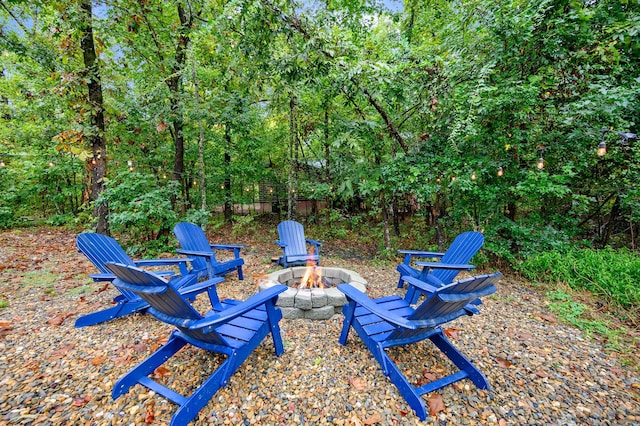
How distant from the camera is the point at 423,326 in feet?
5.31

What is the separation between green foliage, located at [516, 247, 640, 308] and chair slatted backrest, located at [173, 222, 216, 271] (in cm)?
460

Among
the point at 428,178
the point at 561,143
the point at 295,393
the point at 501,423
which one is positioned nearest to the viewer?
the point at 501,423

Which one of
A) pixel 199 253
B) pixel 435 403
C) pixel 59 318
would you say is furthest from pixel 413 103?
pixel 59 318

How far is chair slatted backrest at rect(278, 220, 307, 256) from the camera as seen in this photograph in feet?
13.6

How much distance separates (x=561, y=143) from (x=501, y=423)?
13.4ft

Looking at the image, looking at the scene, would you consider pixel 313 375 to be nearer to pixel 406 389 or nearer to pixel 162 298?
pixel 406 389

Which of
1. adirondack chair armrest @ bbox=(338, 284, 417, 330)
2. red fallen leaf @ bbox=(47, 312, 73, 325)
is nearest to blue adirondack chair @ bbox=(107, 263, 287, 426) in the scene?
adirondack chair armrest @ bbox=(338, 284, 417, 330)

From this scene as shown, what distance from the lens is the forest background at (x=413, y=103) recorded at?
10.9 ft

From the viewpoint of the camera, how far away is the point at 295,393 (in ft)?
5.52

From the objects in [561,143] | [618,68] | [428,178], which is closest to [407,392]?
[428,178]

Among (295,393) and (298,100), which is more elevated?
(298,100)

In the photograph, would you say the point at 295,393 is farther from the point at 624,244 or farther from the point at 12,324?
the point at 624,244

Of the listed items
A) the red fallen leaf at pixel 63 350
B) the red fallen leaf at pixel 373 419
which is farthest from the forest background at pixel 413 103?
the red fallen leaf at pixel 373 419

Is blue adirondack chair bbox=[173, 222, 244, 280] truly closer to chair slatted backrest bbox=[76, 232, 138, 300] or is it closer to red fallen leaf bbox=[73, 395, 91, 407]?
chair slatted backrest bbox=[76, 232, 138, 300]
